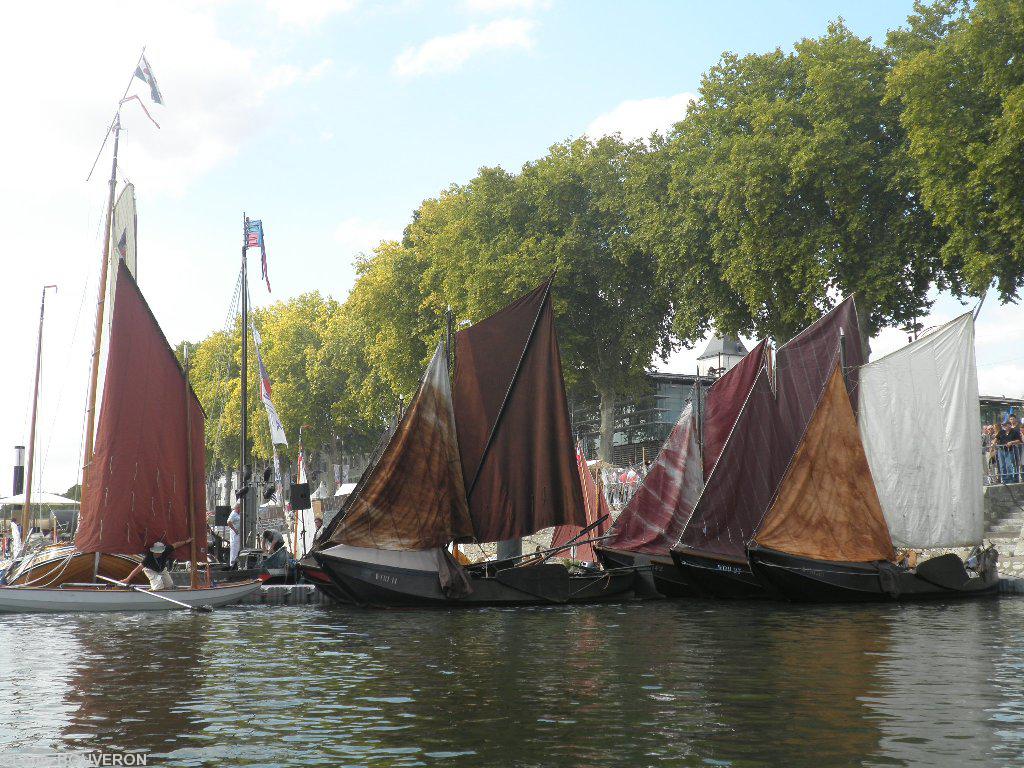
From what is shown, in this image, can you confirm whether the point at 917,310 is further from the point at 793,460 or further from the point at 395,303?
the point at 395,303

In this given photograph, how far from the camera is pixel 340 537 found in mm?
27344

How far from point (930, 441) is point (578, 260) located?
24.7 meters

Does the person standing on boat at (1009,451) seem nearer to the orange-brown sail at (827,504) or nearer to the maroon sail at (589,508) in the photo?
the orange-brown sail at (827,504)

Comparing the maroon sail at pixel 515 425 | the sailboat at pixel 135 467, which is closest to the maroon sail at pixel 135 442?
the sailboat at pixel 135 467

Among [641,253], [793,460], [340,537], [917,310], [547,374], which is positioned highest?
[641,253]

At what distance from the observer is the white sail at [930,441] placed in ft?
92.4

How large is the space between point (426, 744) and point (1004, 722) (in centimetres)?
565

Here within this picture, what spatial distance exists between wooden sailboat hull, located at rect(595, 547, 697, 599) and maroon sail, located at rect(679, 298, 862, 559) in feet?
5.39

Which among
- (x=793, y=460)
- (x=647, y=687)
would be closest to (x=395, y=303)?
(x=793, y=460)

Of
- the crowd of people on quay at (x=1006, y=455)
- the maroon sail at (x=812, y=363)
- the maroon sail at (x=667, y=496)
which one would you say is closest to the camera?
the maroon sail at (x=812, y=363)

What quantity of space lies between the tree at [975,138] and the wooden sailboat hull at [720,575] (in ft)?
44.4

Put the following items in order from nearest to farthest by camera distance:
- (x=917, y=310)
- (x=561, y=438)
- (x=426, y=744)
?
(x=426, y=744)
(x=561, y=438)
(x=917, y=310)

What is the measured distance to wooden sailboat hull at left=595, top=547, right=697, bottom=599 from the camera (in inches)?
1191

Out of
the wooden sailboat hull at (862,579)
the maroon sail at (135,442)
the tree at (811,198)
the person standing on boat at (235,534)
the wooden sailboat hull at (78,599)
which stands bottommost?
the wooden sailboat hull at (78,599)
